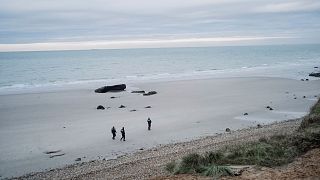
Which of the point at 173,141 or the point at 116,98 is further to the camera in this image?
the point at 116,98

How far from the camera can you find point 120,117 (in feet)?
109

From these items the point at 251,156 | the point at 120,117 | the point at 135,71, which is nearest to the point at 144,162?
the point at 251,156

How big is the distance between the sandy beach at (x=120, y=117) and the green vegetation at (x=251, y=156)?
8.48 meters

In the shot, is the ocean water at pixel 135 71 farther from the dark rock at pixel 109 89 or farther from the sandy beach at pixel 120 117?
the sandy beach at pixel 120 117

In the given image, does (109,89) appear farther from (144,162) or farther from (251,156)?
(251,156)

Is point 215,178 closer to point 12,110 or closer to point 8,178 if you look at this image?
point 8,178

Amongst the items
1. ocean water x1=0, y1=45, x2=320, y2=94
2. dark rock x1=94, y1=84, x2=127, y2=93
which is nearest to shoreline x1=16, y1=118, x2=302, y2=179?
dark rock x1=94, y1=84, x2=127, y2=93

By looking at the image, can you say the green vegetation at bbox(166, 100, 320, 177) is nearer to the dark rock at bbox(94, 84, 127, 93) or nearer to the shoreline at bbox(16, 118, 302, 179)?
the shoreline at bbox(16, 118, 302, 179)

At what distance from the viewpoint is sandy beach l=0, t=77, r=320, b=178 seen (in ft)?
75.6

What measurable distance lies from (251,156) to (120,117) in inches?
809

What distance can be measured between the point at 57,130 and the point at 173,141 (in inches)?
361

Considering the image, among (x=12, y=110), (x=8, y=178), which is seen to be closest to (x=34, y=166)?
(x=8, y=178)

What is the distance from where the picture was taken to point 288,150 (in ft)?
46.0

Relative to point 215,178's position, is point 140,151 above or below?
below
